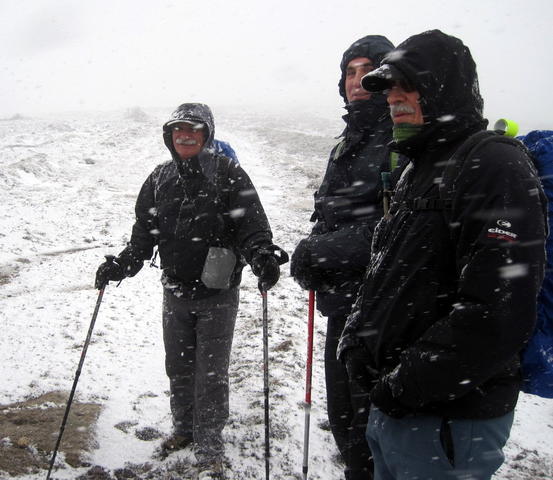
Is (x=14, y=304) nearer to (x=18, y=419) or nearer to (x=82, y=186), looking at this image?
(x=18, y=419)

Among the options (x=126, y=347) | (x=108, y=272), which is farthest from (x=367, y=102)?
(x=126, y=347)

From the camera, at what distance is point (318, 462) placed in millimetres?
3590

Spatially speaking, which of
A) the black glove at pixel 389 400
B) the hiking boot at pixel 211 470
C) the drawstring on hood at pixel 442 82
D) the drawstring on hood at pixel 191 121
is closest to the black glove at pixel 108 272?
the drawstring on hood at pixel 191 121

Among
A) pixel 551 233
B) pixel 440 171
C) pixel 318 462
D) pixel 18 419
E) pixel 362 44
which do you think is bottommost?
pixel 318 462

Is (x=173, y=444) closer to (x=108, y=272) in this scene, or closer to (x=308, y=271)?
(x=108, y=272)

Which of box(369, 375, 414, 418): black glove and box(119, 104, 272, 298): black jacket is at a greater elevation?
box(119, 104, 272, 298): black jacket

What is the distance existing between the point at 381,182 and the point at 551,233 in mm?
1143

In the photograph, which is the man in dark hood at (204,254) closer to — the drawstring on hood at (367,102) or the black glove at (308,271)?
the black glove at (308,271)

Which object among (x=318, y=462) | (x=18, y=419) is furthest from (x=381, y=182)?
(x=18, y=419)

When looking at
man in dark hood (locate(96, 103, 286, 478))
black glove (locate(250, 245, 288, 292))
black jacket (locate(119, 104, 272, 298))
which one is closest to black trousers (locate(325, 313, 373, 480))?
black glove (locate(250, 245, 288, 292))

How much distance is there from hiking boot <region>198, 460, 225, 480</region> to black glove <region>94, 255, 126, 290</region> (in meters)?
1.67

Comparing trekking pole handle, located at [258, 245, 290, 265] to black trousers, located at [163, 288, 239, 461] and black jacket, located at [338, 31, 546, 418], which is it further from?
black jacket, located at [338, 31, 546, 418]

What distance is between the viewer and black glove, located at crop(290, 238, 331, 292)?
9.13ft

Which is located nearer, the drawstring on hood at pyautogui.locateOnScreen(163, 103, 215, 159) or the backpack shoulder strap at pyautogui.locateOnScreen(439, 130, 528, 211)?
the backpack shoulder strap at pyautogui.locateOnScreen(439, 130, 528, 211)
